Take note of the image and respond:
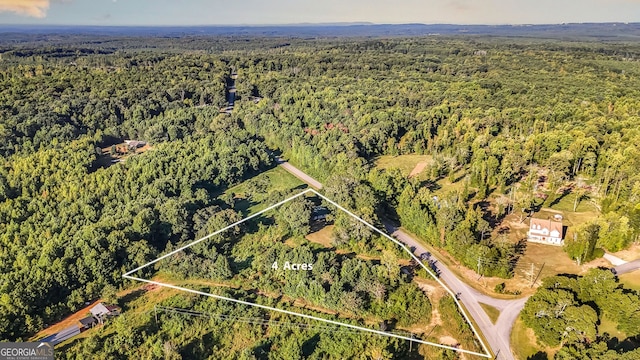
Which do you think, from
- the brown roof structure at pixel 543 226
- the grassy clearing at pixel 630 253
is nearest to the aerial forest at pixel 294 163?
the grassy clearing at pixel 630 253

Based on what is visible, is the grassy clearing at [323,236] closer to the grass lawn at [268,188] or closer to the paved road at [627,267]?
the grass lawn at [268,188]

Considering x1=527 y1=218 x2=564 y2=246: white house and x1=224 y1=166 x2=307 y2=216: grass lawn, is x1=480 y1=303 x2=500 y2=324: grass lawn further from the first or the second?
x1=224 y1=166 x2=307 y2=216: grass lawn

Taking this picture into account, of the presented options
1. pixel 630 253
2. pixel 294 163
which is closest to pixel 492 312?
pixel 630 253

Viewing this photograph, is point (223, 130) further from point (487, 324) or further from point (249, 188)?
point (487, 324)

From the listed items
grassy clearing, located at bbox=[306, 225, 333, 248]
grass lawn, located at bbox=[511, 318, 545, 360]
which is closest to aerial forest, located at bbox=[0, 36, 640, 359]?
grass lawn, located at bbox=[511, 318, 545, 360]

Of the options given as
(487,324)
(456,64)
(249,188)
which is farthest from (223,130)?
(456,64)

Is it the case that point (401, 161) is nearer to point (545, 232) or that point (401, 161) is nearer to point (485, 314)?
point (545, 232)

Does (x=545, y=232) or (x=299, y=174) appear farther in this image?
(x=299, y=174)
